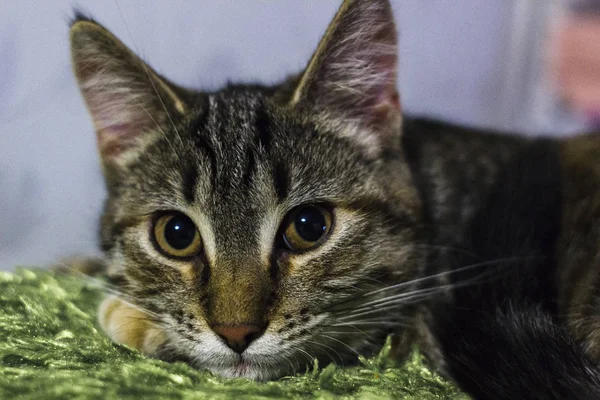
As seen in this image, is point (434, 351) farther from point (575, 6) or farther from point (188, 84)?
point (575, 6)

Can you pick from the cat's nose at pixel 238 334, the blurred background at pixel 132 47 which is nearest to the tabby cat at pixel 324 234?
the cat's nose at pixel 238 334

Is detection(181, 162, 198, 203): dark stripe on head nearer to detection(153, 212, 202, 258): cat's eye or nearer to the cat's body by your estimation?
detection(153, 212, 202, 258): cat's eye

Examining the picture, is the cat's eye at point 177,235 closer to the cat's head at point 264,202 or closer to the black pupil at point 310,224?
the cat's head at point 264,202

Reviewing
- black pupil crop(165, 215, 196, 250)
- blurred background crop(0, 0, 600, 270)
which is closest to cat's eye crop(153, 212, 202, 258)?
black pupil crop(165, 215, 196, 250)

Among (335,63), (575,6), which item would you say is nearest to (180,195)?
(335,63)

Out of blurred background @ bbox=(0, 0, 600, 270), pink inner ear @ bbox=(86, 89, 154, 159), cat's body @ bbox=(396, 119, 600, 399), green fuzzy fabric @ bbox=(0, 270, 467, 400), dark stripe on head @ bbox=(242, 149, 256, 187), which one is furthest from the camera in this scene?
blurred background @ bbox=(0, 0, 600, 270)
